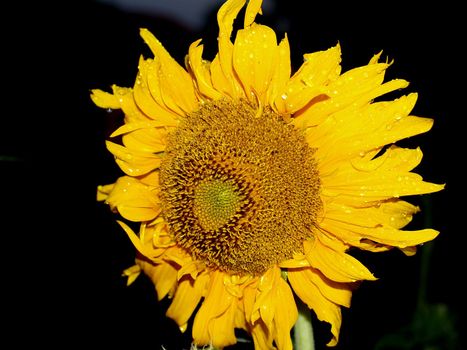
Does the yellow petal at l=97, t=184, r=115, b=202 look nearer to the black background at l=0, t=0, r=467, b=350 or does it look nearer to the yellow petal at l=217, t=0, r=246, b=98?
the yellow petal at l=217, t=0, r=246, b=98

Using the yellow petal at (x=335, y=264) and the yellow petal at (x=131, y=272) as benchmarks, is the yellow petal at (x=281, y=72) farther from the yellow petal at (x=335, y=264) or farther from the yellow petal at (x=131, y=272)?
the yellow petal at (x=131, y=272)

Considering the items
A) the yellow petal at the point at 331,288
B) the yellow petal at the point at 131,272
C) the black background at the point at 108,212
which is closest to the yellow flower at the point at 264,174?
the yellow petal at the point at 331,288

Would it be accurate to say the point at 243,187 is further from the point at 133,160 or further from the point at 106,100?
the point at 106,100

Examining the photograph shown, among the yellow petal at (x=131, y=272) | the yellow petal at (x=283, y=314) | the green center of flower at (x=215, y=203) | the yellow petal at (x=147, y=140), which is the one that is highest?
the yellow petal at (x=147, y=140)

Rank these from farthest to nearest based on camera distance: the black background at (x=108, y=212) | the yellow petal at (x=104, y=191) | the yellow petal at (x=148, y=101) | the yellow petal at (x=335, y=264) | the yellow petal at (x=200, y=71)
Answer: the black background at (x=108, y=212)
the yellow petal at (x=104, y=191)
the yellow petal at (x=148, y=101)
the yellow petal at (x=200, y=71)
the yellow petal at (x=335, y=264)

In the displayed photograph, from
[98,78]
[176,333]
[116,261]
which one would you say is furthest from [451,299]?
[98,78]

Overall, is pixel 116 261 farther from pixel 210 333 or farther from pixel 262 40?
pixel 262 40

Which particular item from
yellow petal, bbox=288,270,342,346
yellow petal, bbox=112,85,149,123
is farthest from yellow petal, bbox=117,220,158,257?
yellow petal, bbox=288,270,342,346
